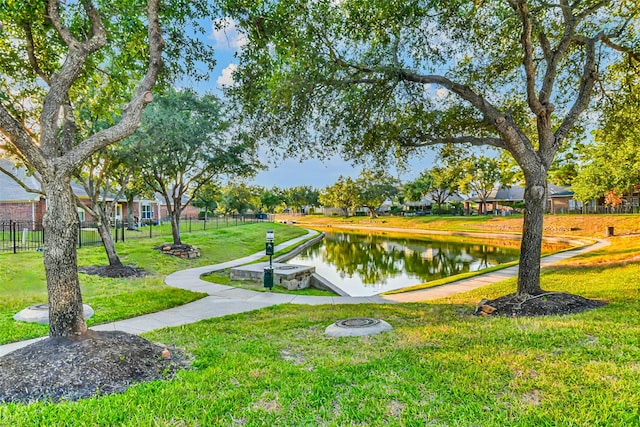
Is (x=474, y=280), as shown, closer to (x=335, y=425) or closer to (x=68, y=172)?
(x=335, y=425)

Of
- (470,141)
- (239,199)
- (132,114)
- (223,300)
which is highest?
(239,199)

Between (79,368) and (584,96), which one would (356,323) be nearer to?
(79,368)

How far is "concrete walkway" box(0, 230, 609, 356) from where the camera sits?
6.20 metres

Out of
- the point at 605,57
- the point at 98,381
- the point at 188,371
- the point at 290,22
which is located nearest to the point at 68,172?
the point at 98,381

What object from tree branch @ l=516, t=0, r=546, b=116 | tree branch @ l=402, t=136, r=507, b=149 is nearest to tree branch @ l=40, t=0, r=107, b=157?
tree branch @ l=402, t=136, r=507, b=149

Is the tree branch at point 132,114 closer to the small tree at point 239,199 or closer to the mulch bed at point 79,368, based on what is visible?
the mulch bed at point 79,368

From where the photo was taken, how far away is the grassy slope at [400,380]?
2758mm

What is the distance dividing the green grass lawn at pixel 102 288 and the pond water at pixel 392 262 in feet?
17.2

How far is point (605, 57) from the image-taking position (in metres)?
8.28

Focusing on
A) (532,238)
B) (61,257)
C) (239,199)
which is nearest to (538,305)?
(532,238)

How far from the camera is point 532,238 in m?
6.65

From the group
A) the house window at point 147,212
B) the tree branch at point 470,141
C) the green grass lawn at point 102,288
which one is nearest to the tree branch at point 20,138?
the green grass lawn at point 102,288

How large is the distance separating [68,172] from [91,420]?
2461 millimetres

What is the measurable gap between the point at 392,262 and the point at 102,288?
13.0 meters
